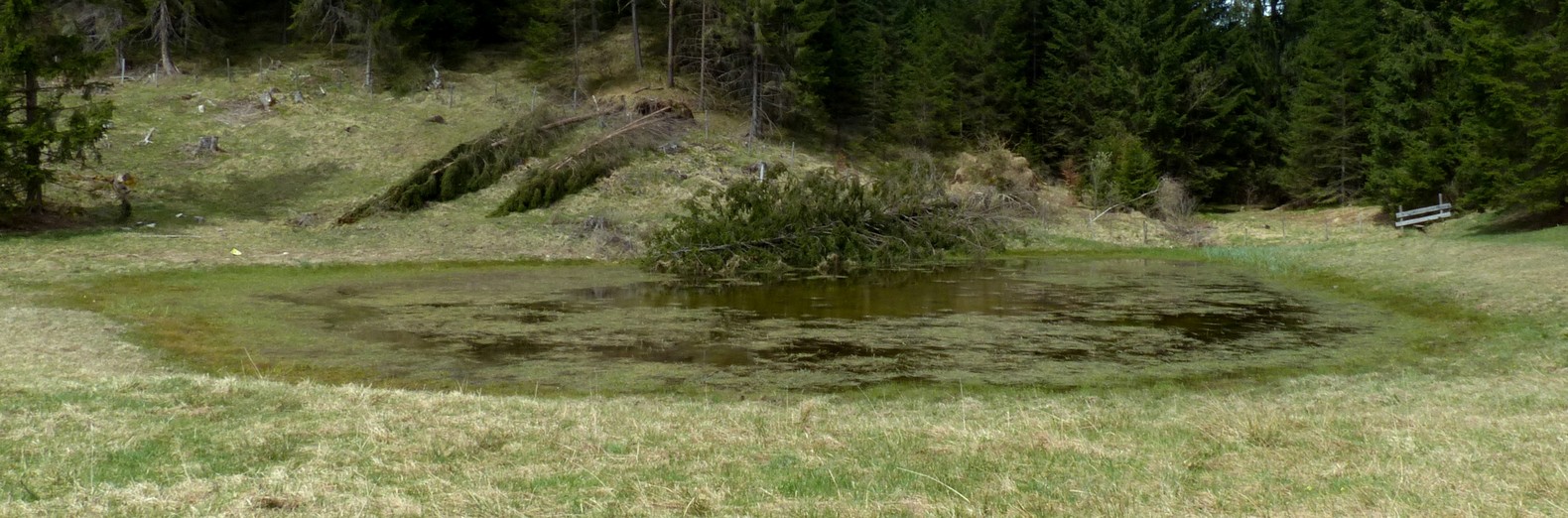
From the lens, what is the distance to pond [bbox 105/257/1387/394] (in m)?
14.4

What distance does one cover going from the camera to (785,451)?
8094 mm

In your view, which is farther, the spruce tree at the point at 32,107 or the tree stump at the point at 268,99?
the tree stump at the point at 268,99

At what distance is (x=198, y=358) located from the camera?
14.9 metres

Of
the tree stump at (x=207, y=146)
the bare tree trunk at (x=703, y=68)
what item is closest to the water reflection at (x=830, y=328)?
the tree stump at (x=207, y=146)

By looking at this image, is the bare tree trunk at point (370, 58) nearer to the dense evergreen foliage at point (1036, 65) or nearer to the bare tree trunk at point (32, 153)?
the dense evergreen foliage at point (1036, 65)

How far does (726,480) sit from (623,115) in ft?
124

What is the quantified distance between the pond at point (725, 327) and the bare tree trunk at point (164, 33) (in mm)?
25907

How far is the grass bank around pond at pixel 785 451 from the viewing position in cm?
629

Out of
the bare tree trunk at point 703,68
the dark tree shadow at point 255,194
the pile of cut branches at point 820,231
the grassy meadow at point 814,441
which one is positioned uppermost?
the bare tree trunk at point 703,68

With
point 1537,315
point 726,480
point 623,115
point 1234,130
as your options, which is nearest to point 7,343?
point 726,480

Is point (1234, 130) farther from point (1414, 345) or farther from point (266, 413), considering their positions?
point (266, 413)

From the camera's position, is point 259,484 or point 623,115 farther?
point 623,115

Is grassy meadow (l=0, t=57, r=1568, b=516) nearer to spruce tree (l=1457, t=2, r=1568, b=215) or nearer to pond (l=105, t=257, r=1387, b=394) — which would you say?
pond (l=105, t=257, r=1387, b=394)

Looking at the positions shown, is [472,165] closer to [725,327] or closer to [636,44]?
[636,44]
